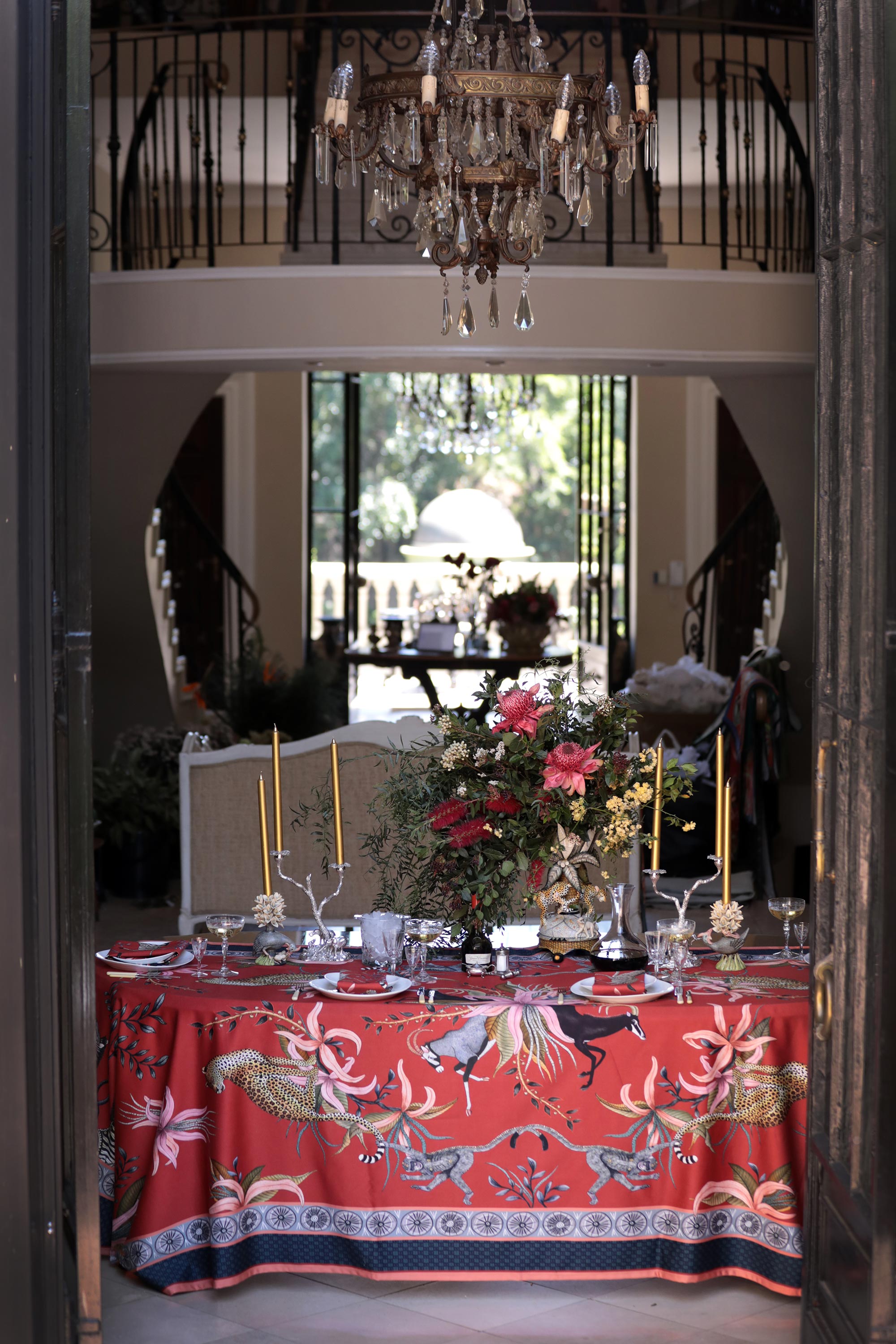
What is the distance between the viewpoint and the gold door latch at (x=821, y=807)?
2.87 m

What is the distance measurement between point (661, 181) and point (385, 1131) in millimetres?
10268

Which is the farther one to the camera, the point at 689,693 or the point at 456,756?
the point at 689,693

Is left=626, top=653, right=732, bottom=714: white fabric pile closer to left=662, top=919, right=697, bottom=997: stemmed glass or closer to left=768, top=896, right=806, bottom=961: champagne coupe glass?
left=768, top=896, right=806, bottom=961: champagne coupe glass

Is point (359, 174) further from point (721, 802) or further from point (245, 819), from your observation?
point (721, 802)

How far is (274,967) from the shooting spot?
3.60 meters

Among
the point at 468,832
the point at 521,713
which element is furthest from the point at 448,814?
the point at 521,713

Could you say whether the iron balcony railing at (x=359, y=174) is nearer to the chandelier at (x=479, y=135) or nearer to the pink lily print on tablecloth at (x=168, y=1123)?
the chandelier at (x=479, y=135)

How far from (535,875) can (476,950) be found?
0.76 feet

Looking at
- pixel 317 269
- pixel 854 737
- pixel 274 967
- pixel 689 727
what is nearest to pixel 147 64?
pixel 317 269

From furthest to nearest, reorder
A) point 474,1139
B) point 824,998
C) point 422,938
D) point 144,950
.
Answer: point 144,950
point 422,938
point 474,1139
point 824,998

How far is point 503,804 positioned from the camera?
3426 millimetres

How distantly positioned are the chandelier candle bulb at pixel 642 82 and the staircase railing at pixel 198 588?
18.3 feet

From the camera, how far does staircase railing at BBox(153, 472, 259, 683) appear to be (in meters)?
9.60

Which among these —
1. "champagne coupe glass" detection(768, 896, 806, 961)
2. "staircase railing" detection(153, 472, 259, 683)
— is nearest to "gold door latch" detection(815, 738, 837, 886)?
"champagne coupe glass" detection(768, 896, 806, 961)
